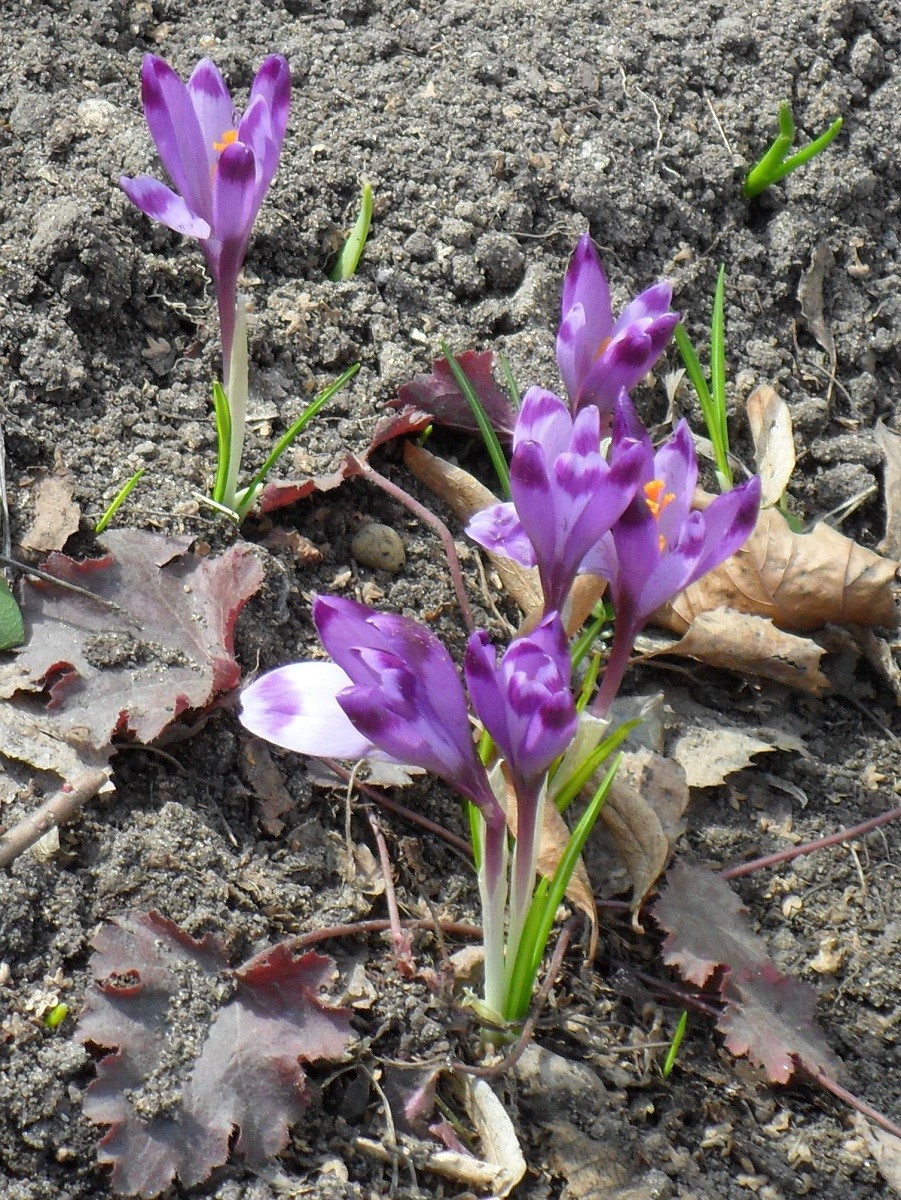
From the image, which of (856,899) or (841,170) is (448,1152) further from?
(841,170)

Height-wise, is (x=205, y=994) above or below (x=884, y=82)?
below

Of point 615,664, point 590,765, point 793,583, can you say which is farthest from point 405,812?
point 793,583

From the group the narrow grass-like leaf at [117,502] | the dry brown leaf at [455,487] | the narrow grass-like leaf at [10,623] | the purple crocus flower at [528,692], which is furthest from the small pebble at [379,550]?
the purple crocus flower at [528,692]

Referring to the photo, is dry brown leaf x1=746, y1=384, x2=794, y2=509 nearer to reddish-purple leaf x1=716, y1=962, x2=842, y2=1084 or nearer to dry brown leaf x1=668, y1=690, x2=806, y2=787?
dry brown leaf x1=668, y1=690, x2=806, y2=787

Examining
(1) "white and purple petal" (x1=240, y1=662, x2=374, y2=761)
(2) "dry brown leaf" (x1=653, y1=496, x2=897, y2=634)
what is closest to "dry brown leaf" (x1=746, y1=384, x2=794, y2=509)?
(2) "dry brown leaf" (x1=653, y1=496, x2=897, y2=634)

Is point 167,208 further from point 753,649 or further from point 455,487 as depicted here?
point 753,649

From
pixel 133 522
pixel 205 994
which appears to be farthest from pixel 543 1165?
pixel 133 522
